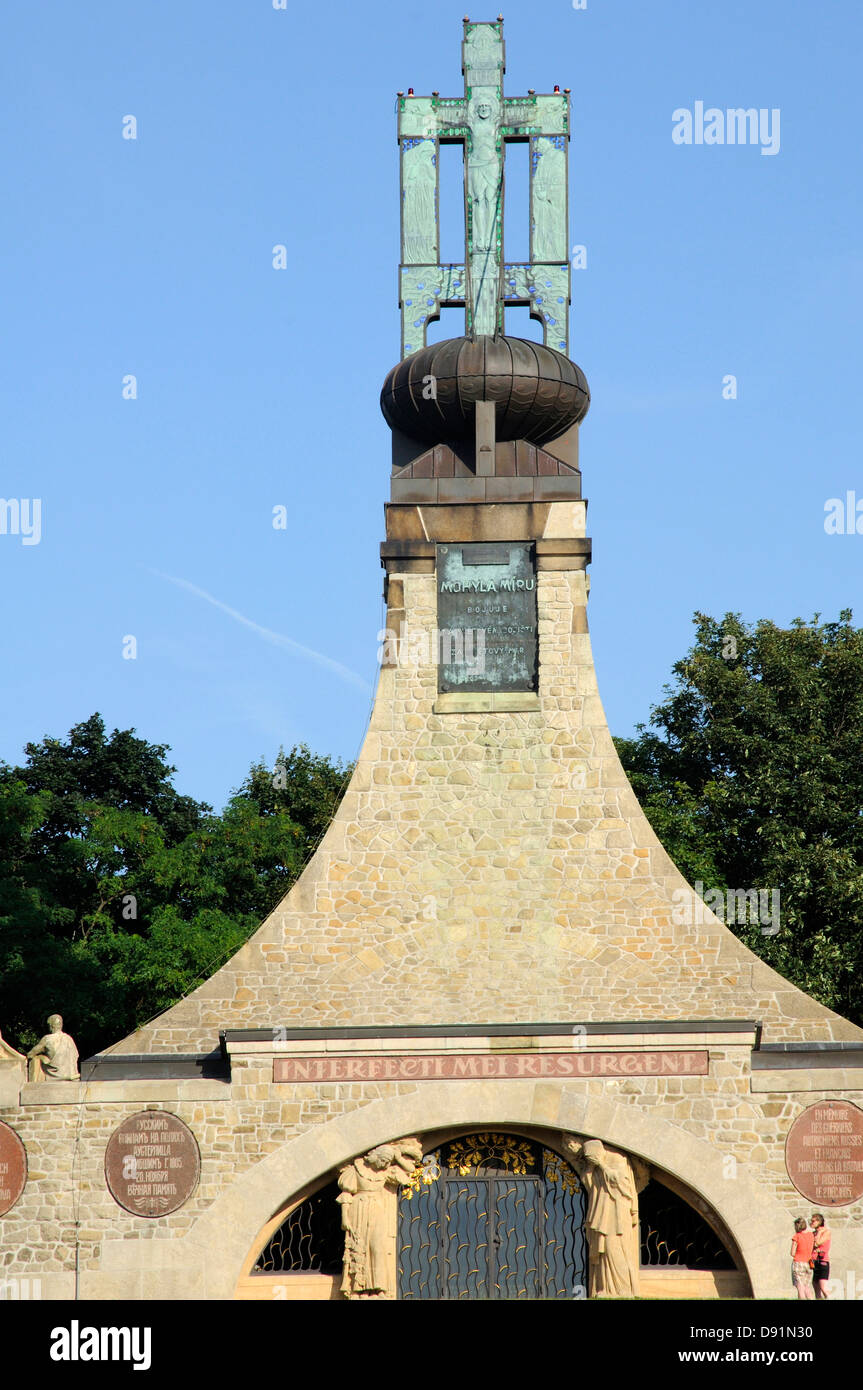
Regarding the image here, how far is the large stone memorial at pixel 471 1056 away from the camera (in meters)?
22.1

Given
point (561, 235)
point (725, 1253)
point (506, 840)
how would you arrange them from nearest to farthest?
point (725, 1253), point (506, 840), point (561, 235)

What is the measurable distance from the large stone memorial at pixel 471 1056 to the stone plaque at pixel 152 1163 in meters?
0.03

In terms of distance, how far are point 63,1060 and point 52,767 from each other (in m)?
17.9

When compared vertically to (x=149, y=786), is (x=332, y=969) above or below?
below

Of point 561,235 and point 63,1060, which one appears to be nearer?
point 63,1060

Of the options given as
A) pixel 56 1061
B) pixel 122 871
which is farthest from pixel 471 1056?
pixel 122 871

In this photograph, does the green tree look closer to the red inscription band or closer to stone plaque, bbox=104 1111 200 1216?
the red inscription band

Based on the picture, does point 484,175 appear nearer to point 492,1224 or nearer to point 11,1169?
point 492,1224

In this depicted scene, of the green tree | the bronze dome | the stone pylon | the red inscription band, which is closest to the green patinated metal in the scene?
the bronze dome
